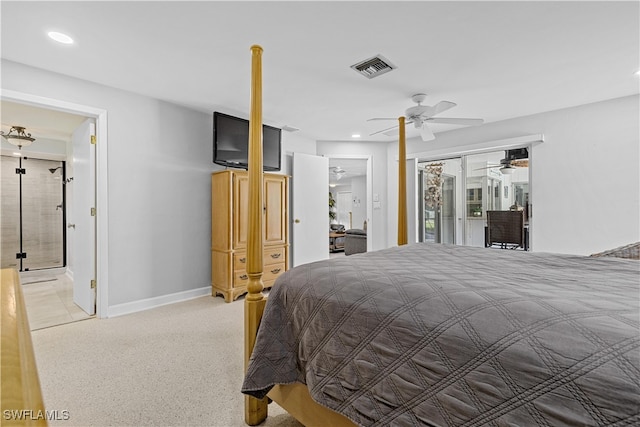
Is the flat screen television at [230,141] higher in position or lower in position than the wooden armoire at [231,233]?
higher

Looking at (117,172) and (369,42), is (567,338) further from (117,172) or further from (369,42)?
(117,172)

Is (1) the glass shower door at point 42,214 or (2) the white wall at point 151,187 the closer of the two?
(2) the white wall at point 151,187

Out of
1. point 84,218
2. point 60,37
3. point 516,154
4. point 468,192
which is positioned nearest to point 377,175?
point 468,192

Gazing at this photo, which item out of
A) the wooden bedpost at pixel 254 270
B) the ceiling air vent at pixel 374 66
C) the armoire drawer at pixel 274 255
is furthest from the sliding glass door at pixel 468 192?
the wooden bedpost at pixel 254 270

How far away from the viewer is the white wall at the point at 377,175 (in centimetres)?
536

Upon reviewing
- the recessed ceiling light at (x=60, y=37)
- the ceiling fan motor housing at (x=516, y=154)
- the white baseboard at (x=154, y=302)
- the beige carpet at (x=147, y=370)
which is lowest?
the beige carpet at (x=147, y=370)

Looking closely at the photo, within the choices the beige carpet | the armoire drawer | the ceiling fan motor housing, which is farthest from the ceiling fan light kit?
the ceiling fan motor housing

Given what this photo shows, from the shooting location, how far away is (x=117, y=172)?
10.1ft

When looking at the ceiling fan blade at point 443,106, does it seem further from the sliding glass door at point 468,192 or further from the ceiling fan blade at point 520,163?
the ceiling fan blade at point 520,163

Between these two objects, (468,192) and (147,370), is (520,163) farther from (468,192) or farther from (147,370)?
(147,370)

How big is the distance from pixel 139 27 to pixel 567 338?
269cm

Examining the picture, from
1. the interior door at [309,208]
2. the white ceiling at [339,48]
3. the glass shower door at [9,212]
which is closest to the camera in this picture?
the white ceiling at [339,48]

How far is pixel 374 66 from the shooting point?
2.59 m

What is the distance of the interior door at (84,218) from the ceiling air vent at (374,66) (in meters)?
2.63
